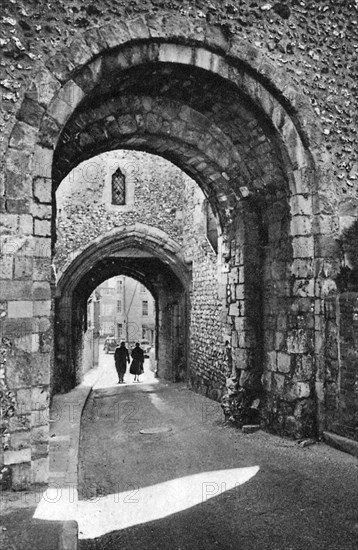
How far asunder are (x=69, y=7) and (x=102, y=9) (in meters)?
0.35

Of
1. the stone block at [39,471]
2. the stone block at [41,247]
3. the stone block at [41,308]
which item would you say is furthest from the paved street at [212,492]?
the stone block at [41,247]

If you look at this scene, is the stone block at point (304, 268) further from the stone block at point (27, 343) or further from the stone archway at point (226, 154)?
the stone block at point (27, 343)

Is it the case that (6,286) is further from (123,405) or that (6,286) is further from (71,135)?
(123,405)

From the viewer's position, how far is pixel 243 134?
6125mm

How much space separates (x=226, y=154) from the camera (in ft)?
21.6

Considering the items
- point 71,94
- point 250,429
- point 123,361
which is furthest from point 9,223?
point 123,361

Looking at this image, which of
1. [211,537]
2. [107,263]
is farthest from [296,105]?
[107,263]

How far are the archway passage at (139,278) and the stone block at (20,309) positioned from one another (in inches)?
295

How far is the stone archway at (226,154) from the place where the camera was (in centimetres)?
435

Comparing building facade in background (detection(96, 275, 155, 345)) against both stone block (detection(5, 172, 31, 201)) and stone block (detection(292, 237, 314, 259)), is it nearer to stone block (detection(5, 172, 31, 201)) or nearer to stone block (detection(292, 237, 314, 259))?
stone block (detection(292, 237, 314, 259))

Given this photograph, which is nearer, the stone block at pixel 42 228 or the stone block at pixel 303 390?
the stone block at pixel 42 228

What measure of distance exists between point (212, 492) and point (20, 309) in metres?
2.46

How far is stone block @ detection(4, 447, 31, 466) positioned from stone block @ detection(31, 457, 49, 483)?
0.09 meters

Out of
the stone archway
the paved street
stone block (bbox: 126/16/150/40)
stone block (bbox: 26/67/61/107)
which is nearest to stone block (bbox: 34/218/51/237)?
the stone archway
